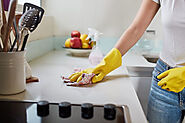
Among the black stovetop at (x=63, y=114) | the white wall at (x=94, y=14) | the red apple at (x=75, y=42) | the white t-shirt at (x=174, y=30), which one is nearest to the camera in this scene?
the black stovetop at (x=63, y=114)

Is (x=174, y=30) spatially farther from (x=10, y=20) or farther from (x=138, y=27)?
(x=10, y=20)

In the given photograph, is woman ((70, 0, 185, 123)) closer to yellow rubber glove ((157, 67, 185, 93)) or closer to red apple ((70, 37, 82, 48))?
yellow rubber glove ((157, 67, 185, 93))

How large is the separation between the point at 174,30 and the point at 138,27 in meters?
0.19

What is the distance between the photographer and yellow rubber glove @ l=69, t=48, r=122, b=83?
2.92 feet

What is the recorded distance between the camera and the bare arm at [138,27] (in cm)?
107

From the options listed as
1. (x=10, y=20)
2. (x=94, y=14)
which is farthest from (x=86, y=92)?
(x=94, y=14)

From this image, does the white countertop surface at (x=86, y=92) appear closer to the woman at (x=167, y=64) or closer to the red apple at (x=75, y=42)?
the woman at (x=167, y=64)

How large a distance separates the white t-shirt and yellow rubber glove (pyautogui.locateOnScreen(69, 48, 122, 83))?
0.23 metres

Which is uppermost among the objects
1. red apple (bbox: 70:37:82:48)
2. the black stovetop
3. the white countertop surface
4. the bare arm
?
the bare arm

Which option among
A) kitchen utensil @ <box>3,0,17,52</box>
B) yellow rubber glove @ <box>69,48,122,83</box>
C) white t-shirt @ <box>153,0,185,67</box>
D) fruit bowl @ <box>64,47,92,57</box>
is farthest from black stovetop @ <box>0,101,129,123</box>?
fruit bowl @ <box>64,47,92,57</box>

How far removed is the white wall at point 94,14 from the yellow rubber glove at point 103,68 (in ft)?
2.44

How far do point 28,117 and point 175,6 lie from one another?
787mm

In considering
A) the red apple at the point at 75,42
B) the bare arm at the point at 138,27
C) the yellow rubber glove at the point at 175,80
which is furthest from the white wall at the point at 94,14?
the yellow rubber glove at the point at 175,80

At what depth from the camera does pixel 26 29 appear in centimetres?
64
